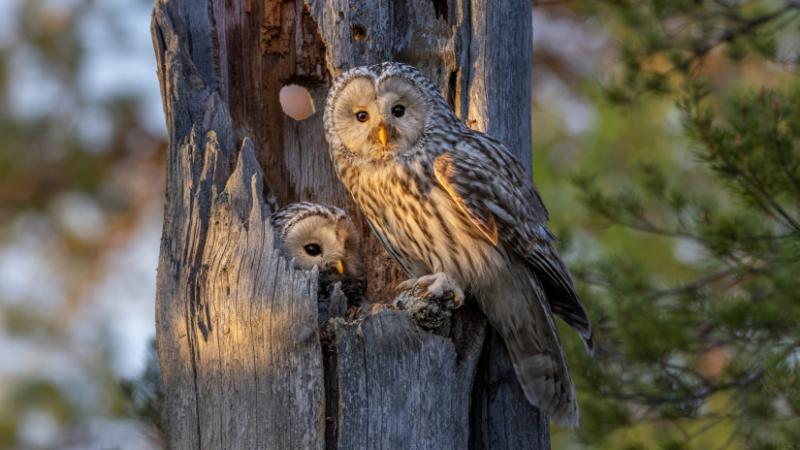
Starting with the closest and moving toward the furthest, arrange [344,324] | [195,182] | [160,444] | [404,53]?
[344,324] < [195,182] < [404,53] < [160,444]

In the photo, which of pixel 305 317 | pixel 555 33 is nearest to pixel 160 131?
pixel 555 33

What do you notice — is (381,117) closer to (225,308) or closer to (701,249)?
(225,308)

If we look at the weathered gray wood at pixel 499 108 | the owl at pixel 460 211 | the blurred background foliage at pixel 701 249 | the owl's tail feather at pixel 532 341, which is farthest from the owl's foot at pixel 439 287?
the blurred background foliage at pixel 701 249

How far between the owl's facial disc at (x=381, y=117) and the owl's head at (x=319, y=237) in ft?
1.18

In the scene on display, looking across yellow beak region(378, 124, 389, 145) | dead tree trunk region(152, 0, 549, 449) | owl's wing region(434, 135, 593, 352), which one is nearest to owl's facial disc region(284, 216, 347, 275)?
dead tree trunk region(152, 0, 549, 449)

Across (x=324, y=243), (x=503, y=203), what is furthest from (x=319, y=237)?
(x=503, y=203)

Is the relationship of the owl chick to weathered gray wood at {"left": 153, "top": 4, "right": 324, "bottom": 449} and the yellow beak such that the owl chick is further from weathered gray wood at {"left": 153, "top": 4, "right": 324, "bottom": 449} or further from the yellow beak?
weathered gray wood at {"left": 153, "top": 4, "right": 324, "bottom": 449}

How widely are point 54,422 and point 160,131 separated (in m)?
2.07

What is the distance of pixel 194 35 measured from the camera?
13.0ft

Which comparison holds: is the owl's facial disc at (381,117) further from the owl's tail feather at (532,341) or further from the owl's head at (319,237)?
the owl's tail feather at (532,341)

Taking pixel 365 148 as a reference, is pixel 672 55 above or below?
above

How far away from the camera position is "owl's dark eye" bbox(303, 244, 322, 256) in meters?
4.50

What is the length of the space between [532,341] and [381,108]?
97cm

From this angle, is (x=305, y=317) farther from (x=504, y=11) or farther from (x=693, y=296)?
(x=693, y=296)
